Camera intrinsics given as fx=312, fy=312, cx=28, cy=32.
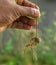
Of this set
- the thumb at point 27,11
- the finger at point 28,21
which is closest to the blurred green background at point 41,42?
the finger at point 28,21

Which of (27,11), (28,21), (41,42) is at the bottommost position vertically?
(41,42)

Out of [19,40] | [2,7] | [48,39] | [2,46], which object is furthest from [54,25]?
[2,7]

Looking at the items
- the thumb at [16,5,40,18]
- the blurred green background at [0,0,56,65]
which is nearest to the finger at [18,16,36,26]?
the thumb at [16,5,40,18]

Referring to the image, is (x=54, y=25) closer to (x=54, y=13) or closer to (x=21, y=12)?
(x=54, y=13)

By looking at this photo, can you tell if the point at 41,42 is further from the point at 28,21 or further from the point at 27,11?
the point at 27,11

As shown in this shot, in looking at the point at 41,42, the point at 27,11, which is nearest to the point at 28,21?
the point at 27,11

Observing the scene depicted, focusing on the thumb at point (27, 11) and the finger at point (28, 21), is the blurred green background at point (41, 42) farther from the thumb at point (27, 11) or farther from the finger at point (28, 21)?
the thumb at point (27, 11)

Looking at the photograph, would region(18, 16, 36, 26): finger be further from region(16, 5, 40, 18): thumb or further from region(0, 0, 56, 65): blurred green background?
region(0, 0, 56, 65): blurred green background

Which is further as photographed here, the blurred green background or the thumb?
the blurred green background
